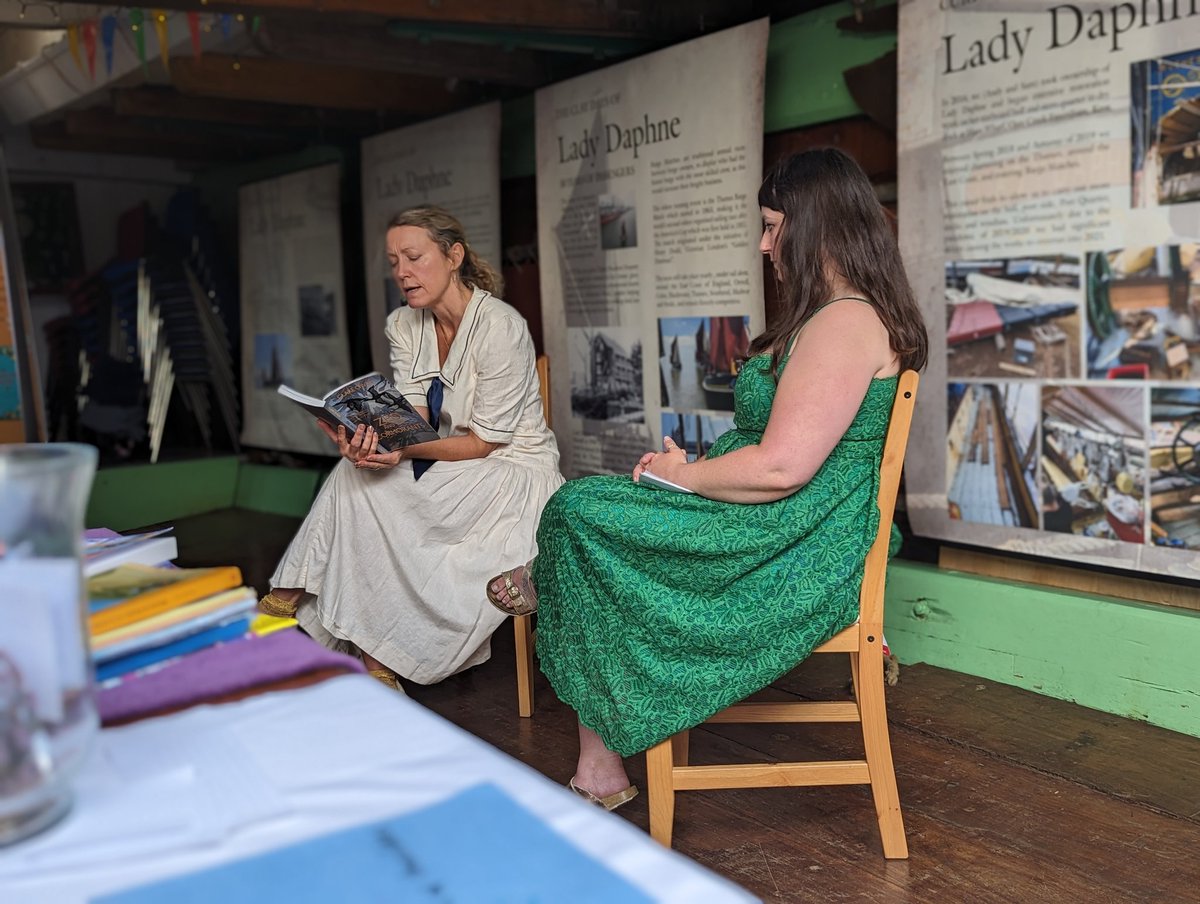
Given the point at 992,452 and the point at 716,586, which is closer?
the point at 716,586

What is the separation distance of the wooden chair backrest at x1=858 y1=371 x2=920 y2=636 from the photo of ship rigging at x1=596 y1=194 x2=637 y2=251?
87.2 inches

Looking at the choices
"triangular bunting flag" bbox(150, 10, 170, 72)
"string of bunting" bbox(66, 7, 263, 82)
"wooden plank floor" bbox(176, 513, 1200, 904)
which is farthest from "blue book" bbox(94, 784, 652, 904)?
"triangular bunting flag" bbox(150, 10, 170, 72)

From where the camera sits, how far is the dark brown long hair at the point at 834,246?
2.23 meters

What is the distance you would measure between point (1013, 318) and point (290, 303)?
474 cm

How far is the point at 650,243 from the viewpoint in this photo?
4.17 metres

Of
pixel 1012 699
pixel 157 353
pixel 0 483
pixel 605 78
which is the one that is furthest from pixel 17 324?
pixel 0 483

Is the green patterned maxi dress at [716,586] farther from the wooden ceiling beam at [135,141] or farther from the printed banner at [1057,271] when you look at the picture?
the wooden ceiling beam at [135,141]

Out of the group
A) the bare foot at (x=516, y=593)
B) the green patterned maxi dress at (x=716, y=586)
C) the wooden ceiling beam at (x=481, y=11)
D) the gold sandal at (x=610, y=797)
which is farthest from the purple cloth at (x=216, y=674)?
the wooden ceiling beam at (x=481, y=11)

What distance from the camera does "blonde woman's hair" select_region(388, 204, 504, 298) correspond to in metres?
3.41

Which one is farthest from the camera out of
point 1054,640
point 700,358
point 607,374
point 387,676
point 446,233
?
point 607,374

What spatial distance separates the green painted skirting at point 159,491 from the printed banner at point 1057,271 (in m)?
5.05

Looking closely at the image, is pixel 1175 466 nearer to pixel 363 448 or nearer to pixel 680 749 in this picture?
pixel 680 749

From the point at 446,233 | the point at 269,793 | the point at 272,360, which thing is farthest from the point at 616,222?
the point at 269,793

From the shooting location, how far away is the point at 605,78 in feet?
14.2
